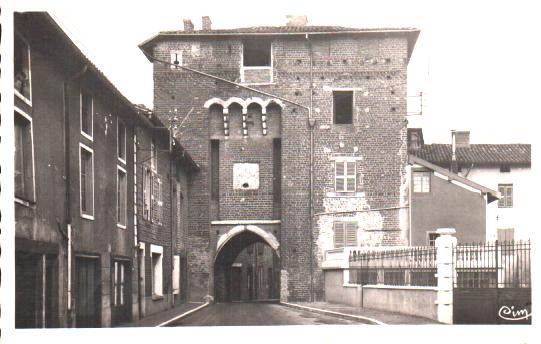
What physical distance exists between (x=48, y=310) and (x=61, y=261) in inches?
24.7

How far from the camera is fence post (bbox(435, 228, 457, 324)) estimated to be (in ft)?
40.0

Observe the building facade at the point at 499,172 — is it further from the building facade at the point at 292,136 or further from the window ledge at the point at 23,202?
the window ledge at the point at 23,202

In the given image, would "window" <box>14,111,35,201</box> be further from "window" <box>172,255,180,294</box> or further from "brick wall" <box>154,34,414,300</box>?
"window" <box>172,255,180,294</box>

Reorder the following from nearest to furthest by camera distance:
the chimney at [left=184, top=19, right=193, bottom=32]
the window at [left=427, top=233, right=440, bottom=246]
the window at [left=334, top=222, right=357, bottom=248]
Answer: the chimney at [left=184, top=19, right=193, bottom=32] < the window at [left=427, top=233, right=440, bottom=246] < the window at [left=334, top=222, right=357, bottom=248]

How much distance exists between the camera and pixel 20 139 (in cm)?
1029

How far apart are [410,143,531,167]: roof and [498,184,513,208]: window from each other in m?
0.33

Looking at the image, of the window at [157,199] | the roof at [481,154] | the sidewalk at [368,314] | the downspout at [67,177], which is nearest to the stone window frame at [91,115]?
the downspout at [67,177]

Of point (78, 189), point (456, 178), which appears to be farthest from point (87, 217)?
point (456, 178)

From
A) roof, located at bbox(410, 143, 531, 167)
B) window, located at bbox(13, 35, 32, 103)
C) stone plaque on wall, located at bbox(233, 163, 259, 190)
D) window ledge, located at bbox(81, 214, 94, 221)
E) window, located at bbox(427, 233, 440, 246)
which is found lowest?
window, located at bbox(427, 233, 440, 246)

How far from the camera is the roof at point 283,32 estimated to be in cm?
1230

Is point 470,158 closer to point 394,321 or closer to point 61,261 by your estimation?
point 394,321

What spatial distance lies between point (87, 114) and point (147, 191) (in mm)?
1971

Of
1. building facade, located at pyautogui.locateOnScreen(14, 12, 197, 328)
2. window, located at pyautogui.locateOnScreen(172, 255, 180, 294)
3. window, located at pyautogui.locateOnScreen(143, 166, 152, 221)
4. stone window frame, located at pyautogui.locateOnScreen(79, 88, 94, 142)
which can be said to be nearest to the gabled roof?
building facade, located at pyautogui.locateOnScreen(14, 12, 197, 328)

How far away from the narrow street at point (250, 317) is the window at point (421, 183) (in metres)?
2.41
